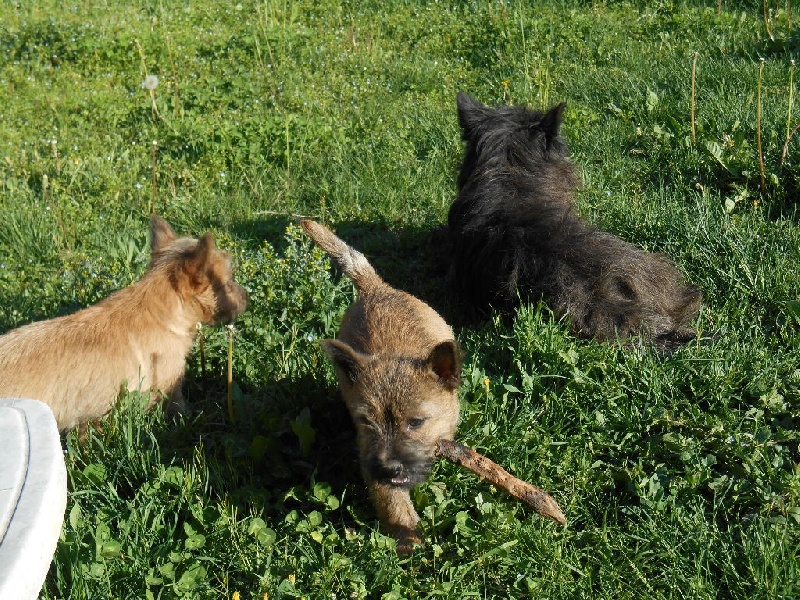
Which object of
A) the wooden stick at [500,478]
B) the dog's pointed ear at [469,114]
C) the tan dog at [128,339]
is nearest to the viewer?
the wooden stick at [500,478]

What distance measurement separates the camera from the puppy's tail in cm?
496

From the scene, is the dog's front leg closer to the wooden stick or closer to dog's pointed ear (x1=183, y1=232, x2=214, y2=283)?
the wooden stick

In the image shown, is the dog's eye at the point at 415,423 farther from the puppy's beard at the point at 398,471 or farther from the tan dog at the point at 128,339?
the tan dog at the point at 128,339

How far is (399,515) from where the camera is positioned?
11.9 feet

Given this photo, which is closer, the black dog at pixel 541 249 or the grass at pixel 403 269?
the grass at pixel 403 269

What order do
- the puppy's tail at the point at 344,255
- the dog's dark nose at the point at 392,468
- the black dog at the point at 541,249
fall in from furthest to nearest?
the puppy's tail at the point at 344,255 → the black dog at the point at 541,249 → the dog's dark nose at the point at 392,468

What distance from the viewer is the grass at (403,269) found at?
3512 millimetres

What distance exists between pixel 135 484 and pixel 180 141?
14.3 ft

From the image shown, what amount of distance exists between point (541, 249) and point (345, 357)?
1.85 m

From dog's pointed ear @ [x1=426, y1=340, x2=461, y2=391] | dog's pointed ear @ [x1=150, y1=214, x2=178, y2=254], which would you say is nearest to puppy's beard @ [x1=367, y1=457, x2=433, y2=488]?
dog's pointed ear @ [x1=426, y1=340, x2=461, y2=391]

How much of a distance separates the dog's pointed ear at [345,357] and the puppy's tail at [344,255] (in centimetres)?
125

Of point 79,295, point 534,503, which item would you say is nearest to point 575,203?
point 534,503

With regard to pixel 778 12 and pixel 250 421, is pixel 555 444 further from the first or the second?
pixel 778 12

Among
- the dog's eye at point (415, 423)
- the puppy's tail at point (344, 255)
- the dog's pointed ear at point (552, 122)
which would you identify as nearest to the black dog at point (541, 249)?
the dog's pointed ear at point (552, 122)
